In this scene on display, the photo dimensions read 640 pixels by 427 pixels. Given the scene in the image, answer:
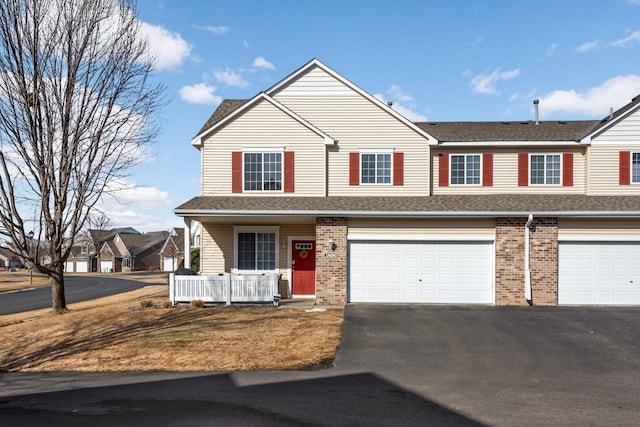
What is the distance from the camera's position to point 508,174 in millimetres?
19797

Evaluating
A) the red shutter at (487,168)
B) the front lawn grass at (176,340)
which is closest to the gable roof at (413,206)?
the red shutter at (487,168)

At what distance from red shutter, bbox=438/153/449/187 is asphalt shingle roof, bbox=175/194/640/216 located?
74 cm

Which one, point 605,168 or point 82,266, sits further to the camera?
point 82,266

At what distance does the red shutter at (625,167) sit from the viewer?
19.0m

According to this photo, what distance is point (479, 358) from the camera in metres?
10.7

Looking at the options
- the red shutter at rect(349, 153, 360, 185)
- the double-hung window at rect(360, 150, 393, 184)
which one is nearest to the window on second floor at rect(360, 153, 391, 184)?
the double-hung window at rect(360, 150, 393, 184)

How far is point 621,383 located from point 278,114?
14.3 m

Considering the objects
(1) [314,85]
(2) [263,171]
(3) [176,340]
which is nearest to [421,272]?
(2) [263,171]

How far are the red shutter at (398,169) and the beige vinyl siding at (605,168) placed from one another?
23.6ft

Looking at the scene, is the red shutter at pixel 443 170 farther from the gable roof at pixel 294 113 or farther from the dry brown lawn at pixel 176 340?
the dry brown lawn at pixel 176 340

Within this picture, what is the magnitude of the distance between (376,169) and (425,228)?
327 cm

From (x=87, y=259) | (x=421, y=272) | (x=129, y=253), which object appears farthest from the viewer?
(x=87, y=259)

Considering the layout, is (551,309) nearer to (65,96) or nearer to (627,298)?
(627,298)

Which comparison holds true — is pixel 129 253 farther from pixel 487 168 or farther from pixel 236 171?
pixel 487 168
